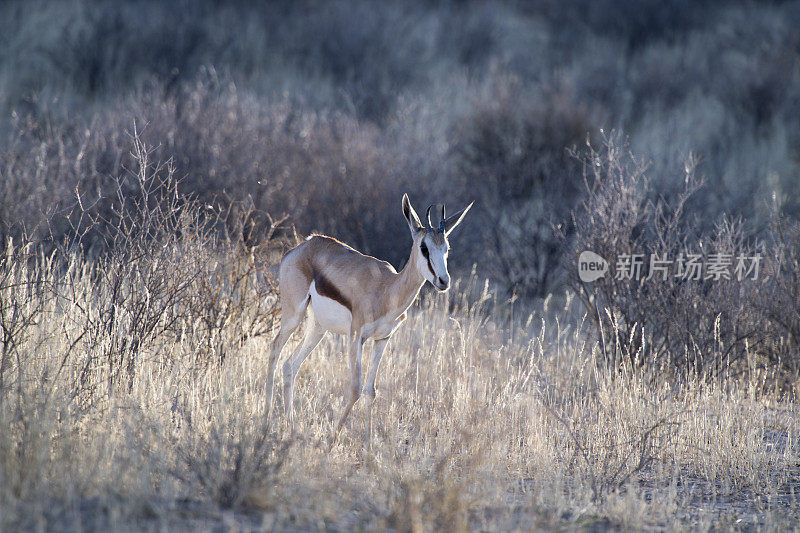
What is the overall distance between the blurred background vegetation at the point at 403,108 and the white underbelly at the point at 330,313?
6.71 feet

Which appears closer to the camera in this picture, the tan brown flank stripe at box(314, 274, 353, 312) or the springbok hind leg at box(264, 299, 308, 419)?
the tan brown flank stripe at box(314, 274, 353, 312)

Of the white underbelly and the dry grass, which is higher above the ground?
the white underbelly

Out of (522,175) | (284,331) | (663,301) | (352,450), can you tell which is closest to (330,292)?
(284,331)

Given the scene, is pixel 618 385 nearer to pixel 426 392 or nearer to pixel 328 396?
pixel 426 392

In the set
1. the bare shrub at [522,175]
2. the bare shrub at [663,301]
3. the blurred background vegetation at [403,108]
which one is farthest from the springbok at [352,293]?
the bare shrub at [522,175]

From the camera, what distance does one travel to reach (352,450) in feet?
22.3

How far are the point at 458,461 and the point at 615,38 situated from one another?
32.7 meters

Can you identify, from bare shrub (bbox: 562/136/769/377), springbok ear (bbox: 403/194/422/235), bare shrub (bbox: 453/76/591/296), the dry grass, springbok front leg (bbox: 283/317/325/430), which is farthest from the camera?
bare shrub (bbox: 453/76/591/296)

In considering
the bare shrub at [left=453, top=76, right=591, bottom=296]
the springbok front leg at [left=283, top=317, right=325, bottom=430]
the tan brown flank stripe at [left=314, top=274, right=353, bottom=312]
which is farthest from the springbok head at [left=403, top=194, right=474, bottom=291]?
the bare shrub at [left=453, top=76, right=591, bottom=296]

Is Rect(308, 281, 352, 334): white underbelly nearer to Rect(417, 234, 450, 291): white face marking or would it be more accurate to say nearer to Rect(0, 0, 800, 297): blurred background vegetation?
Rect(417, 234, 450, 291): white face marking

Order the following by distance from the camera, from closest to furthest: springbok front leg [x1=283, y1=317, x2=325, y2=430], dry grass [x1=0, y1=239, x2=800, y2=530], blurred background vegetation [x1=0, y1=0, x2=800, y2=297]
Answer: dry grass [x1=0, y1=239, x2=800, y2=530] < springbok front leg [x1=283, y1=317, x2=325, y2=430] < blurred background vegetation [x1=0, y1=0, x2=800, y2=297]

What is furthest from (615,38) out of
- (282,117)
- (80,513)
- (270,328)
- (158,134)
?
(80,513)

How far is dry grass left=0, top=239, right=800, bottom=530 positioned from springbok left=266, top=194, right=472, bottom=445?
0.43 meters

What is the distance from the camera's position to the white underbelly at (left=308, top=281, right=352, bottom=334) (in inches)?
299
